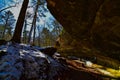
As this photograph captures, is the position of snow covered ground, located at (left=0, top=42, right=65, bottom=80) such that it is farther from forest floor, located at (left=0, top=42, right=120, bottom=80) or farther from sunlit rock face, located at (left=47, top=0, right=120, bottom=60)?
sunlit rock face, located at (left=47, top=0, right=120, bottom=60)

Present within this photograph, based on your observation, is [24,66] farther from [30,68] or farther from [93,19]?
[93,19]

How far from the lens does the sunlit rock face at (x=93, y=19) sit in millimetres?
13672

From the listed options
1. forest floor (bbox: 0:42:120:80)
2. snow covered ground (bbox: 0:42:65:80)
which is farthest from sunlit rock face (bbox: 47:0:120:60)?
snow covered ground (bbox: 0:42:65:80)

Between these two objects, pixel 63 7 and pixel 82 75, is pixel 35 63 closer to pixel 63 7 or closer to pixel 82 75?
pixel 82 75

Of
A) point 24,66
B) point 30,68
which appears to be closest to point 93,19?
point 30,68

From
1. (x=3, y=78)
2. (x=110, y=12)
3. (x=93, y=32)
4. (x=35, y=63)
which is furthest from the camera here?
(x=93, y=32)

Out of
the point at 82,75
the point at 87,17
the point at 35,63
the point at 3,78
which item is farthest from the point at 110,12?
the point at 3,78

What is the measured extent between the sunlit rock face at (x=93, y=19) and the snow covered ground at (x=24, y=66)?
14.4ft

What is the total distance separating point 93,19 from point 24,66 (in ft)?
22.3

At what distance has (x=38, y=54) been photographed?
1232 centimetres

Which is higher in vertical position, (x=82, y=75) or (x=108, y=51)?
(x=108, y=51)

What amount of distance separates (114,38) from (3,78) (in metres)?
9.60

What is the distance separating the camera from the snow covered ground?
367 inches

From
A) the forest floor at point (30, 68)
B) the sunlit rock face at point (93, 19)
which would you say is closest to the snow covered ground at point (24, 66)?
the forest floor at point (30, 68)
